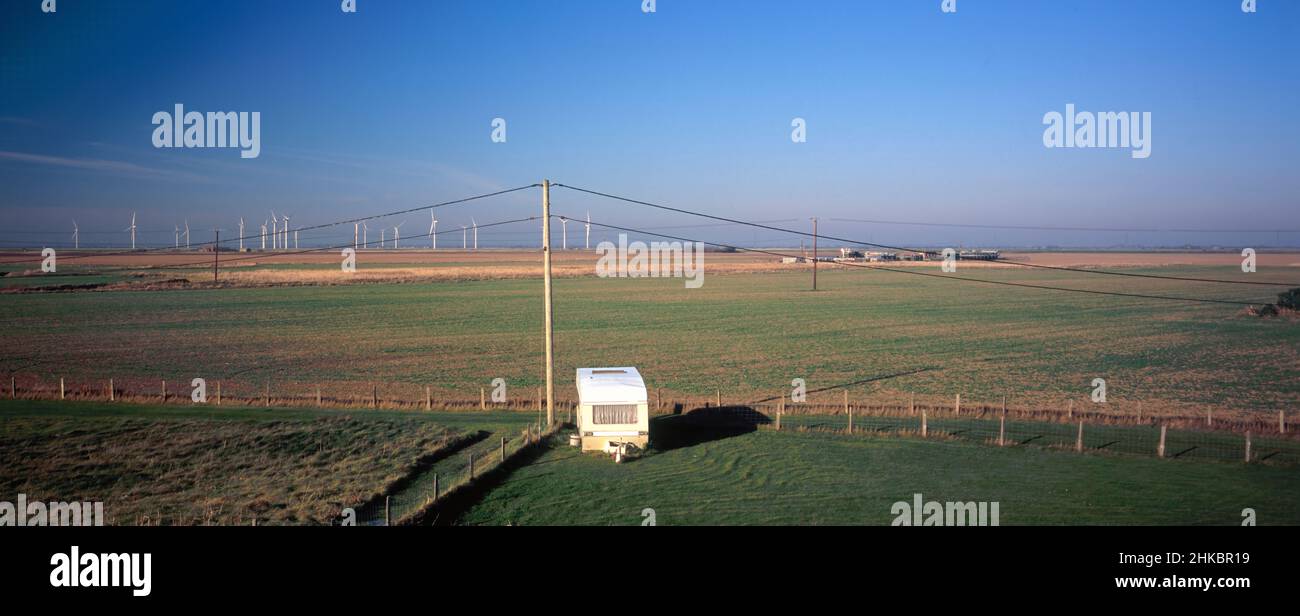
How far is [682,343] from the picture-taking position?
57188 millimetres

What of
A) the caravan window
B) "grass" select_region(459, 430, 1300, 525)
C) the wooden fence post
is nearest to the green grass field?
the wooden fence post

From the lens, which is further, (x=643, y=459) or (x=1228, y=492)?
(x=643, y=459)

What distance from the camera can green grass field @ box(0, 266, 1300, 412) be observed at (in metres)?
41.4

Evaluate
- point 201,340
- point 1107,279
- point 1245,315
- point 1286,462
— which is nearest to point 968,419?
point 1286,462

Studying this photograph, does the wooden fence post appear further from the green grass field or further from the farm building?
the farm building

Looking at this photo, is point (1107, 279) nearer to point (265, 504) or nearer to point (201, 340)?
point (201, 340)

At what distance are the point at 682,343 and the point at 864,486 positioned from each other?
34.1m

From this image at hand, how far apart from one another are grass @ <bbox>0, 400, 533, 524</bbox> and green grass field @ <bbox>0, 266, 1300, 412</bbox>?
18.9 feet

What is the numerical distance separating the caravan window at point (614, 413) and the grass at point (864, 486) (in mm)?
1242

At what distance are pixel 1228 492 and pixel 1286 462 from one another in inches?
213

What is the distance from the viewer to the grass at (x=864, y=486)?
797 inches

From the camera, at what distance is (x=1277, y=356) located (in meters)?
50.0

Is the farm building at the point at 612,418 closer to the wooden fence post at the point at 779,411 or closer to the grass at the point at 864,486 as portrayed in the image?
the grass at the point at 864,486
